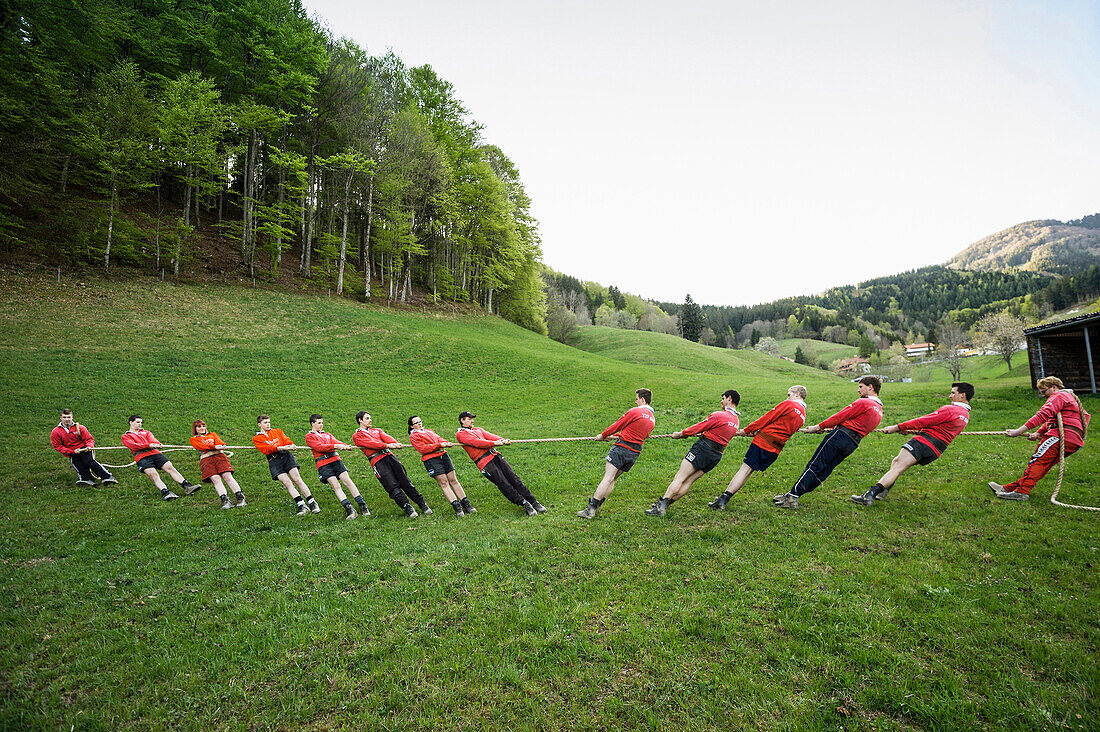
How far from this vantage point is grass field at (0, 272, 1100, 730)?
3738 mm

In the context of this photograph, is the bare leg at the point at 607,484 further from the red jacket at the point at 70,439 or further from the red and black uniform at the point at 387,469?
the red jacket at the point at 70,439

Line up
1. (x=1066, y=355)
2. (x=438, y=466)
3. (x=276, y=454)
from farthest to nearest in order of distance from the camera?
(x=1066, y=355) < (x=276, y=454) < (x=438, y=466)

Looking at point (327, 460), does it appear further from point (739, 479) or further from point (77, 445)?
point (739, 479)

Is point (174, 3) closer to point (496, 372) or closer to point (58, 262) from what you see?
point (58, 262)

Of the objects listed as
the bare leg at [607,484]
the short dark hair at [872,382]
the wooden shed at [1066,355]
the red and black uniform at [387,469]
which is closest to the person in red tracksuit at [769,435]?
the short dark hair at [872,382]

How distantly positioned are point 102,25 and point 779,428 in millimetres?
51074

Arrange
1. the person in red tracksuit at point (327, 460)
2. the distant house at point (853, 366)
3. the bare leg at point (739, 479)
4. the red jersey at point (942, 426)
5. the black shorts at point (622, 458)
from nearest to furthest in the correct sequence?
the red jersey at point (942, 426) → the black shorts at point (622, 458) → the bare leg at point (739, 479) → the person in red tracksuit at point (327, 460) → the distant house at point (853, 366)

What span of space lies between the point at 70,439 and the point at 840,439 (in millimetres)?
18127

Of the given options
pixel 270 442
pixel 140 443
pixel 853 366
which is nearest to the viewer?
pixel 270 442

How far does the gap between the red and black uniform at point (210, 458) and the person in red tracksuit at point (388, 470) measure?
396 cm

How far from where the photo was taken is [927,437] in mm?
8422

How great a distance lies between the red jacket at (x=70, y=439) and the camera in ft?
36.8

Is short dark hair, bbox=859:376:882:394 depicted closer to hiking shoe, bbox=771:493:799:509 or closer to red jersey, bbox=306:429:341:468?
hiking shoe, bbox=771:493:799:509

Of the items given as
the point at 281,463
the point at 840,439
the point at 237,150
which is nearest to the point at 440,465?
the point at 281,463
